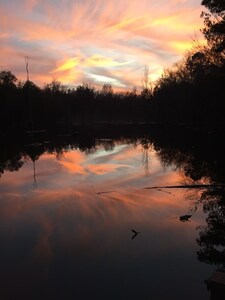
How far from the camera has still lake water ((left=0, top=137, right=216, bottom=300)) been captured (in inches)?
310

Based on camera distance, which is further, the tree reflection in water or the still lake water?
the tree reflection in water

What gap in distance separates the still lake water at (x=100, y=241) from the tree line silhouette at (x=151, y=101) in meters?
20.5

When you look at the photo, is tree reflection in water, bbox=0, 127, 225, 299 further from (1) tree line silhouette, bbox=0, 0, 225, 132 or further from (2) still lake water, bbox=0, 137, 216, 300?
(1) tree line silhouette, bbox=0, 0, 225, 132

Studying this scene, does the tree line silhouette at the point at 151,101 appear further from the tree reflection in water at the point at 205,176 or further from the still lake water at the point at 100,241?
the still lake water at the point at 100,241

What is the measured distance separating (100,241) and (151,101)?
90346mm

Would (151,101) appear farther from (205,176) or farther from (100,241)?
(100,241)

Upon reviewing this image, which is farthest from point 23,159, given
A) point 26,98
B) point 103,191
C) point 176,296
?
point 26,98

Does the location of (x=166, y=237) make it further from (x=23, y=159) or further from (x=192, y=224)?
(x=23, y=159)

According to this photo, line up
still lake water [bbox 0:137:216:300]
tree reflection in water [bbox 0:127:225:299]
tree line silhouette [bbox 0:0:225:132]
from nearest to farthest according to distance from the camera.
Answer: still lake water [bbox 0:137:216:300] < tree reflection in water [bbox 0:127:225:299] < tree line silhouette [bbox 0:0:225:132]

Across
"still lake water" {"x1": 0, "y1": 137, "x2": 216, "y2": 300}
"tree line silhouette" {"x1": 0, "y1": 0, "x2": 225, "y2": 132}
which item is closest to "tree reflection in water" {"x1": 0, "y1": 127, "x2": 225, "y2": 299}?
"still lake water" {"x1": 0, "y1": 137, "x2": 216, "y2": 300}

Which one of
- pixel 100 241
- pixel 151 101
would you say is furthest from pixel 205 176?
pixel 151 101

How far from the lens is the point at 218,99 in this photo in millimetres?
43250

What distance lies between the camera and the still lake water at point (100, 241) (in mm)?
7879

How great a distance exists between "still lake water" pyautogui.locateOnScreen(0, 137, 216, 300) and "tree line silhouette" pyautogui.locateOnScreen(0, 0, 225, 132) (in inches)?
808
